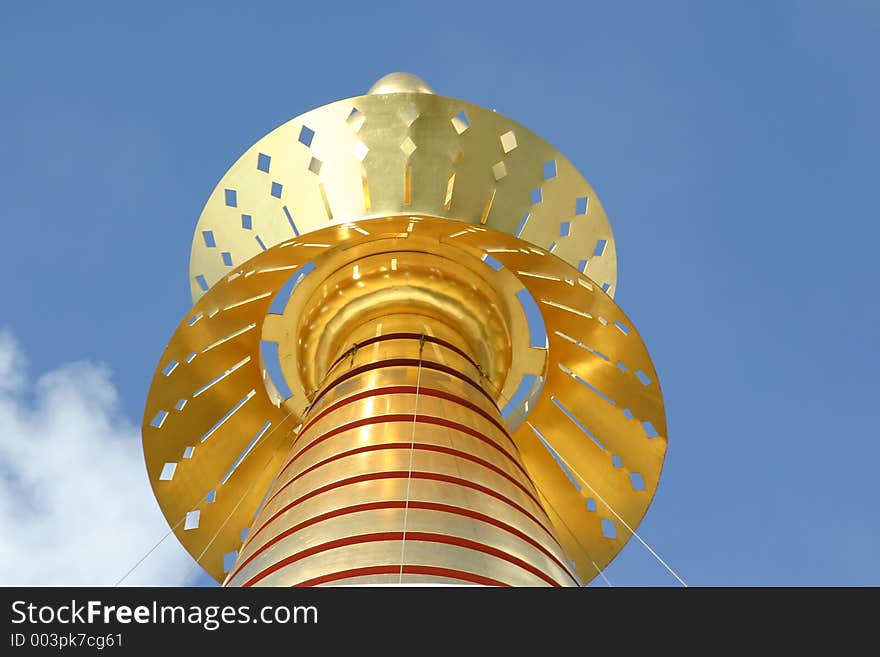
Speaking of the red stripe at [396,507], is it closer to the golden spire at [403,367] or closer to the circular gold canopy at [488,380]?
the golden spire at [403,367]

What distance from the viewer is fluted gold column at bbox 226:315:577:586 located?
581cm

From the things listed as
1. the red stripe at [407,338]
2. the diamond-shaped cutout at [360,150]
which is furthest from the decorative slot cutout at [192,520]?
the diamond-shaped cutout at [360,150]

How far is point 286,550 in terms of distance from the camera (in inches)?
239

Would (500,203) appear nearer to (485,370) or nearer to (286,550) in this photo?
(485,370)

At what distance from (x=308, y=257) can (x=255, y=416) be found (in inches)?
73.4

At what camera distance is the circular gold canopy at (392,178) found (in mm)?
7953

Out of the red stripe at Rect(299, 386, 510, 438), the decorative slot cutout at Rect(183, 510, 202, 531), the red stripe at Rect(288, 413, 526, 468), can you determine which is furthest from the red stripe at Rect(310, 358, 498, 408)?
the decorative slot cutout at Rect(183, 510, 202, 531)

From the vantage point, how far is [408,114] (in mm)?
8141

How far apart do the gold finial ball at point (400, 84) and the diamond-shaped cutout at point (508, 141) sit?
2.06 m

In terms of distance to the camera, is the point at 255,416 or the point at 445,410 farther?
the point at 255,416

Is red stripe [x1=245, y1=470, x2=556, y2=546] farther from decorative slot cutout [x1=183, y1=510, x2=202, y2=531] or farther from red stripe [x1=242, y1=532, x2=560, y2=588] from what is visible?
decorative slot cutout [x1=183, y1=510, x2=202, y2=531]
